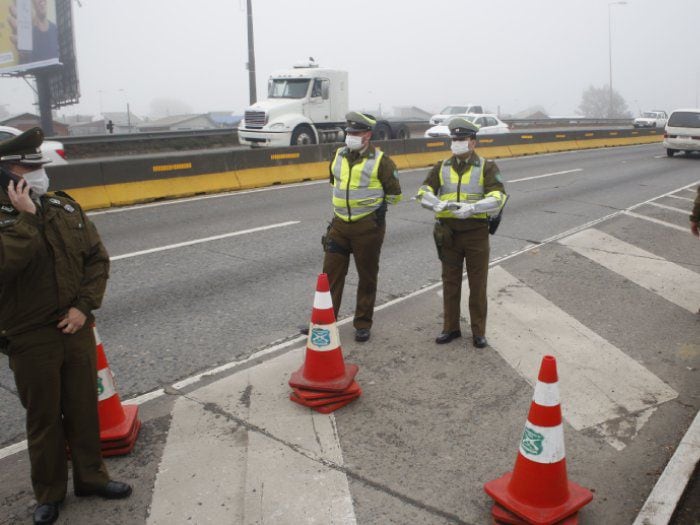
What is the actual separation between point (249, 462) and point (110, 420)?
3.03ft

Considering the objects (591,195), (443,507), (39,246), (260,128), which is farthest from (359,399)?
(260,128)

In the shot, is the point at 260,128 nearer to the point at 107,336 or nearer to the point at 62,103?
the point at 107,336

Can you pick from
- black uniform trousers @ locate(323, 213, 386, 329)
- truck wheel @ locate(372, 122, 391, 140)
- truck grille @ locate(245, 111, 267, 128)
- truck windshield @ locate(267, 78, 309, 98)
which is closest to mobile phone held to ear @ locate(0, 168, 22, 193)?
black uniform trousers @ locate(323, 213, 386, 329)

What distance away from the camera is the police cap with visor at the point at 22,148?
3.09 meters

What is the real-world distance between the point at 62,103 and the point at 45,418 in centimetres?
6365

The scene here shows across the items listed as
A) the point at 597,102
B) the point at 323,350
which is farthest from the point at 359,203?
the point at 597,102

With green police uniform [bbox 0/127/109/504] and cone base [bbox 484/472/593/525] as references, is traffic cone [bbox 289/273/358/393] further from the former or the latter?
green police uniform [bbox 0/127/109/504]

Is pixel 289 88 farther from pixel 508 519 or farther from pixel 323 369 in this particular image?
pixel 508 519

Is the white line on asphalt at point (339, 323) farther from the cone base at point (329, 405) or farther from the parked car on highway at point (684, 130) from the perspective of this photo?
the parked car on highway at point (684, 130)

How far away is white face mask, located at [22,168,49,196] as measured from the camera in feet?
10.4

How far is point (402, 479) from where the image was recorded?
378cm

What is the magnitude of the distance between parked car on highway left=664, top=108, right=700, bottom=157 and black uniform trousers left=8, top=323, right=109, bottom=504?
82.2ft

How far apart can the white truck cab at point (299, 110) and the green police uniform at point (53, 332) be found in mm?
17442

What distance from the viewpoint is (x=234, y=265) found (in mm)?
8320
